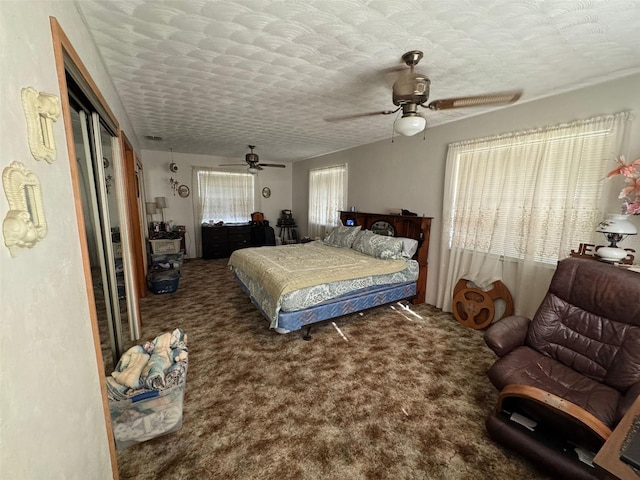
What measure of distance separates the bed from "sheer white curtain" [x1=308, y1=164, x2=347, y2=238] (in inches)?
45.4

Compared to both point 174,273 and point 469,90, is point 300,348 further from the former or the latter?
point 469,90

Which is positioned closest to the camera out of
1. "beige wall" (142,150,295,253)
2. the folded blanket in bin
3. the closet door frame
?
the closet door frame

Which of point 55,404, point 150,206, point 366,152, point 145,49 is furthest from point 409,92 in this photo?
point 150,206

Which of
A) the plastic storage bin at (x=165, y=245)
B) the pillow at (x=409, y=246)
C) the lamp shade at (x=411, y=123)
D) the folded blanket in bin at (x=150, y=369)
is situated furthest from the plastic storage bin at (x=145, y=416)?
the plastic storage bin at (x=165, y=245)

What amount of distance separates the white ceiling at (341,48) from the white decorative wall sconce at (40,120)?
0.96m

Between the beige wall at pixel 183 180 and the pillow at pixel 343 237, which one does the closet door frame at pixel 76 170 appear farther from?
the beige wall at pixel 183 180

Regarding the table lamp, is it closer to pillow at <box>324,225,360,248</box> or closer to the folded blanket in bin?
pillow at <box>324,225,360,248</box>

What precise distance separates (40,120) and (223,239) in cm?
567

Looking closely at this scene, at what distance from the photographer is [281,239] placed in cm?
716

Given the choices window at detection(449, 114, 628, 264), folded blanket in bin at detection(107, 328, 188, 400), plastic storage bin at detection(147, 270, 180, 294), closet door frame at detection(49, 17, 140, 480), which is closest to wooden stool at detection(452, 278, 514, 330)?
window at detection(449, 114, 628, 264)

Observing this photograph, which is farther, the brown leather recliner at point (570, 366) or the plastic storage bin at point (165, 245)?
the plastic storage bin at point (165, 245)

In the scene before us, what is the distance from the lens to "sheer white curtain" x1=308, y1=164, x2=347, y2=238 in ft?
17.2

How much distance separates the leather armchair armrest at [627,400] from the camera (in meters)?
1.36

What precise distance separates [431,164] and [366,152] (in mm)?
1379
